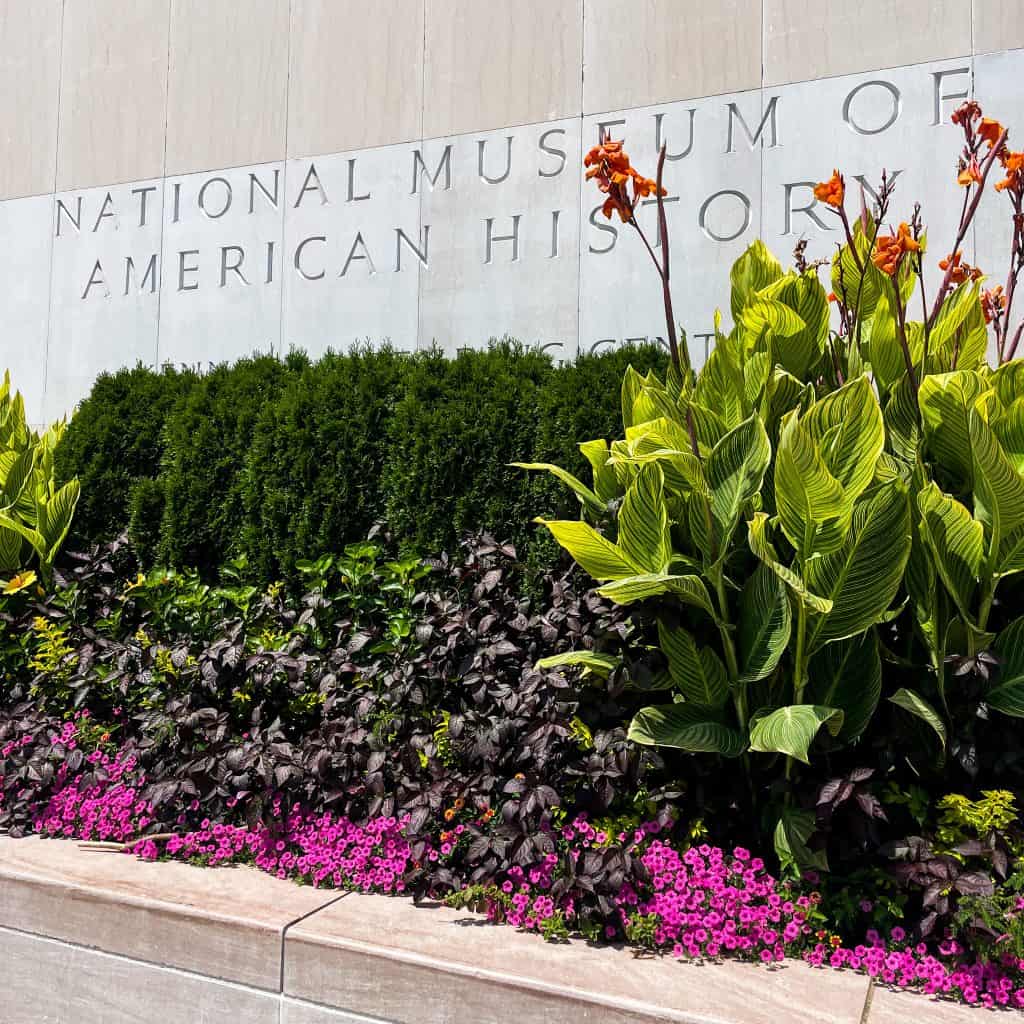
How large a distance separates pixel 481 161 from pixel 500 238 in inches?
18.7

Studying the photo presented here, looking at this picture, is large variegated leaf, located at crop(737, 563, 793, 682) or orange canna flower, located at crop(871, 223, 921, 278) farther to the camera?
large variegated leaf, located at crop(737, 563, 793, 682)

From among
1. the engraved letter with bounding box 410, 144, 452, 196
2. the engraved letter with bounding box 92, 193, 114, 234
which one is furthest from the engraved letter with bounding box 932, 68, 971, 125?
the engraved letter with bounding box 92, 193, 114, 234

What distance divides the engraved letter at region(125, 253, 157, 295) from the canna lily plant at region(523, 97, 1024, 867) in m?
4.40

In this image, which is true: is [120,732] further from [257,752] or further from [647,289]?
[647,289]

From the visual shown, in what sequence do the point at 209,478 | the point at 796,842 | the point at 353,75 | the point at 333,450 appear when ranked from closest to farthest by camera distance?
the point at 796,842 < the point at 333,450 < the point at 209,478 < the point at 353,75

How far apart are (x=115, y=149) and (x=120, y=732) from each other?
14.5 feet

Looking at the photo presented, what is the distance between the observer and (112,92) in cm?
660

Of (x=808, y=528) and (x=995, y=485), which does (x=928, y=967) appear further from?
(x=995, y=485)

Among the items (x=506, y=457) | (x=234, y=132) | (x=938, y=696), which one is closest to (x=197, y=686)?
(x=506, y=457)

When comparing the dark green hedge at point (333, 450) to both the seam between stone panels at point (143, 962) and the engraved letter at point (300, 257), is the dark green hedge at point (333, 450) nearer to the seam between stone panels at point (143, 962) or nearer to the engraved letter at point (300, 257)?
the engraved letter at point (300, 257)

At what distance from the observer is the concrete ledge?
216cm

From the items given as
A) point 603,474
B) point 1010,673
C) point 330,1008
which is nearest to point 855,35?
point 603,474

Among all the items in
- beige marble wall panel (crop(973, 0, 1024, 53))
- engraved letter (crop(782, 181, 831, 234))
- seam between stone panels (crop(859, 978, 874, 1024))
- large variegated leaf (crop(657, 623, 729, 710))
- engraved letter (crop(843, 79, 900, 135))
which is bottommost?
seam between stone panels (crop(859, 978, 874, 1024))

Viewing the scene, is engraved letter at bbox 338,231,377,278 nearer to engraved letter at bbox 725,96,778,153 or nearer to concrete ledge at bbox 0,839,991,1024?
engraved letter at bbox 725,96,778,153
